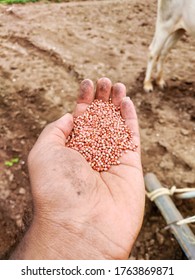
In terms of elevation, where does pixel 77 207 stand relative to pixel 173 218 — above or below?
above

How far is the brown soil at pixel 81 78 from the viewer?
3.52 metres

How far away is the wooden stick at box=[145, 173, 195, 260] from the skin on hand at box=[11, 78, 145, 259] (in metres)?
0.88

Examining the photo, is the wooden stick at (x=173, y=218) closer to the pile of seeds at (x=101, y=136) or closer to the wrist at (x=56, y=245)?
the pile of seeds at (x=101, y=136)

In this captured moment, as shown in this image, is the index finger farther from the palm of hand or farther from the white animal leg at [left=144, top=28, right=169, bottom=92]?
the white animal leg at [left=144, top=28, right=169, bottom=92]

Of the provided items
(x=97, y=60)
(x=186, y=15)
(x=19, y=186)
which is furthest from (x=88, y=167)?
(x=97, y=60)

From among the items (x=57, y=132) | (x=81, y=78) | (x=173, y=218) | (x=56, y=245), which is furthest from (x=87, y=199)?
(x=81, y=78)

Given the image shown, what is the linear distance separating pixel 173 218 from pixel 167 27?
2548 millimetres

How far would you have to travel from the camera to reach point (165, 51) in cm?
482

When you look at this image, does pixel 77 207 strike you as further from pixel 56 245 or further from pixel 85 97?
pixel 85 97

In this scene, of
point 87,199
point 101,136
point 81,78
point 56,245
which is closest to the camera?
point 56,245

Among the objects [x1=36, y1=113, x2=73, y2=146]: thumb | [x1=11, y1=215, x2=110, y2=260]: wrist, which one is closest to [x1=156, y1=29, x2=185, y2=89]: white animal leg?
[x1=36, y1=113, x2=73, y2=146]: thumb

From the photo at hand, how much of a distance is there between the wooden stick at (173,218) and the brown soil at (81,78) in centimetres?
20

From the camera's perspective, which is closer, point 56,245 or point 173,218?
point 56,245

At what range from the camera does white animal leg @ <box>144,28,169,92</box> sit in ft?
15.2
